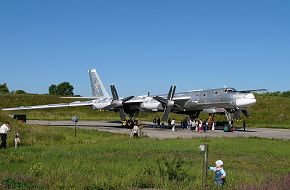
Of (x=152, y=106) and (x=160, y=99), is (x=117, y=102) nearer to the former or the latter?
(x=152, y=106)

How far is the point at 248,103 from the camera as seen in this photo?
4591 centimetres

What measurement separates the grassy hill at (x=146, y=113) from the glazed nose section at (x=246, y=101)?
1554 centimetres

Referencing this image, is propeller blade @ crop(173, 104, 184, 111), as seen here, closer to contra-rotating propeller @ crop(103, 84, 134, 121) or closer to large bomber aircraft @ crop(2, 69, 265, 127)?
large bomber aircraft @ crop(2, 69, 265, 127)

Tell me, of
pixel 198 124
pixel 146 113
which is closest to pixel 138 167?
pixel 198 124

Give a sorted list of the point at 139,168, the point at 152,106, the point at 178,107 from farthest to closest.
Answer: the point at 152,106 < the point at 178,107 < the point at 139,168

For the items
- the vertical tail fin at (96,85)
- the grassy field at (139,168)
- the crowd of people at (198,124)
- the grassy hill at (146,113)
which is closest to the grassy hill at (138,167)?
the grassy field at (139,168)

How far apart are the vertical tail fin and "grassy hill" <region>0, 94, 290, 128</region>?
10403 millimetres

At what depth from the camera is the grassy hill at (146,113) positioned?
71375mm

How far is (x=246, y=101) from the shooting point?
46062 mm

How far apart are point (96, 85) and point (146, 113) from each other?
10.9m

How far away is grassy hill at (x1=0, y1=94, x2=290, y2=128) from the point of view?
71.4 metres

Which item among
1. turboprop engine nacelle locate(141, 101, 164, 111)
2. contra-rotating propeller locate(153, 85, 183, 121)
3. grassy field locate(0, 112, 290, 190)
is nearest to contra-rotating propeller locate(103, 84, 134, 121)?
turboprop engine nacelle locate(141, 101, 164, 111)

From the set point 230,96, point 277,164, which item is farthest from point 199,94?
point 277,164

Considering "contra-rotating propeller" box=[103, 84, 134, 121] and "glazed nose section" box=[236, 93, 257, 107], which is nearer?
"glazed nose section" box=[236, 93, 257, 107]
